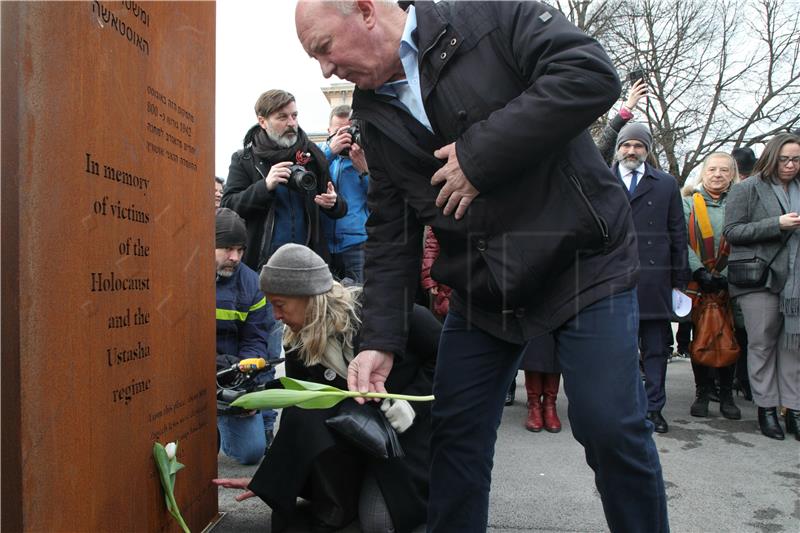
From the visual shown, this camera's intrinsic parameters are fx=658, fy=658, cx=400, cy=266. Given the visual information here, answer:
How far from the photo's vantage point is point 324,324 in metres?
2.57

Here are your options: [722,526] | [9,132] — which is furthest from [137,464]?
[722,526]

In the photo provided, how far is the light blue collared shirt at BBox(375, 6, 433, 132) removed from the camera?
1.69m

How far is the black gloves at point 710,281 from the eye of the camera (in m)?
4.38

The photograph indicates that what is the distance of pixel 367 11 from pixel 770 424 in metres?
3.53

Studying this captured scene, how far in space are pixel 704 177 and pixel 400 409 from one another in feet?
11.3

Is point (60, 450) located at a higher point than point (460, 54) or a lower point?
lower

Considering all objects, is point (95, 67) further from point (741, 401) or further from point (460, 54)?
point (741, 401)

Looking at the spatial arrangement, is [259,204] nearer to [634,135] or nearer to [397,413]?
[397,413]

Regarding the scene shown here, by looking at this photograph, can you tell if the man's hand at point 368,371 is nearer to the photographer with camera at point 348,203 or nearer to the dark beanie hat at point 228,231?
the dark beanie hat at point 228,231

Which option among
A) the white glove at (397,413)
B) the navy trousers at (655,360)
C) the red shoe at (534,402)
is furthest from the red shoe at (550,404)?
the white glove at (397,413)

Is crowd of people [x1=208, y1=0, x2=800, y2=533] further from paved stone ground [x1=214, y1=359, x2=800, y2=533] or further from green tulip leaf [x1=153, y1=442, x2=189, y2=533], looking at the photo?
green tulip leaf [x1=153, y1=442, x2=189, y2=533]

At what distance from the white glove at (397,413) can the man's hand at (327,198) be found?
159 centimetres

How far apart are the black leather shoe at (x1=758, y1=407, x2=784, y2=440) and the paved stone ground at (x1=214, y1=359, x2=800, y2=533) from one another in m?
0.06

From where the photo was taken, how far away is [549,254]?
160 centimetres
